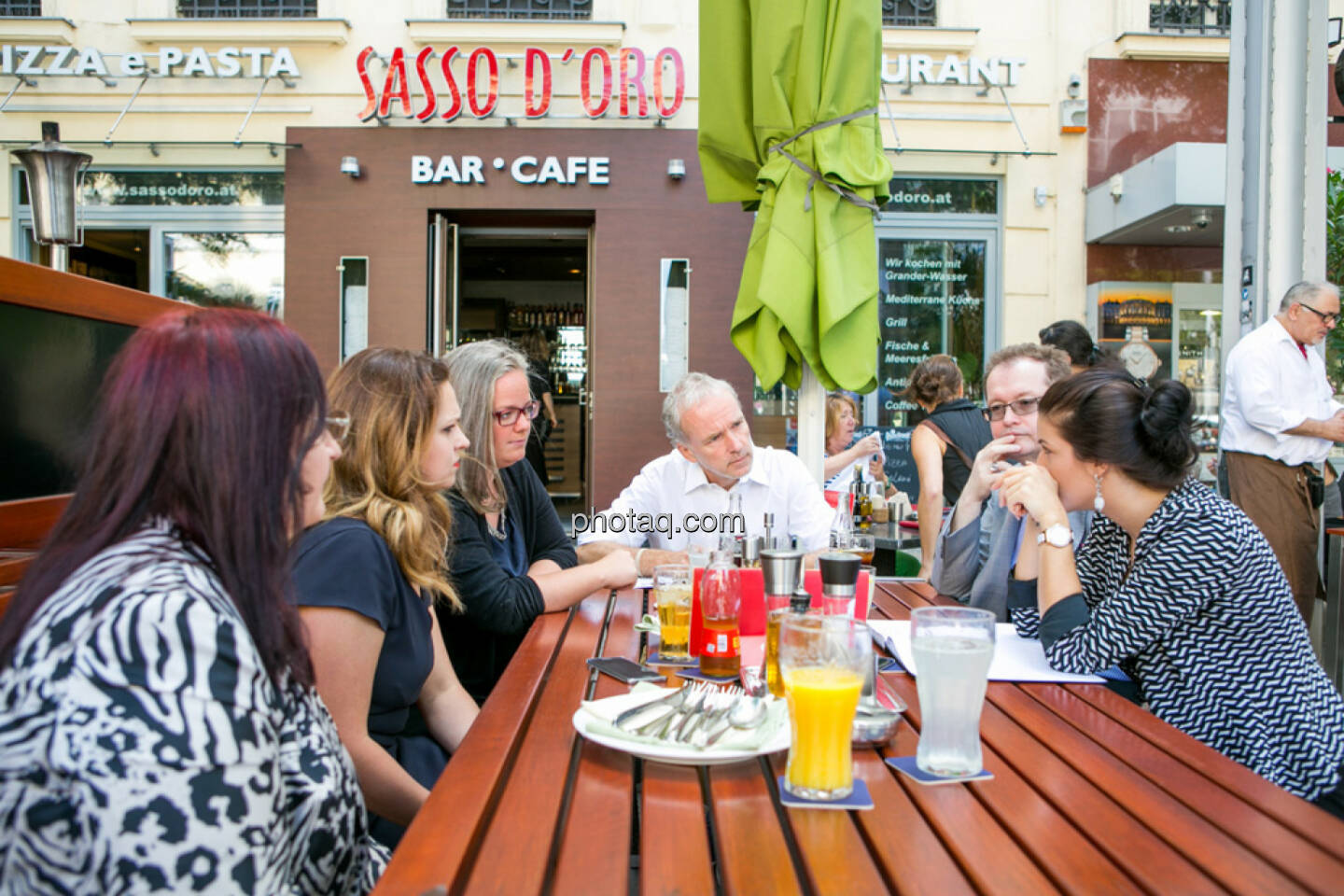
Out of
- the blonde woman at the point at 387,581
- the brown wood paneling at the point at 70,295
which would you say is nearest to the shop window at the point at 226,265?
the brown wood paneling at the point at 70,295

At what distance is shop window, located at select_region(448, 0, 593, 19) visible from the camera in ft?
22.0

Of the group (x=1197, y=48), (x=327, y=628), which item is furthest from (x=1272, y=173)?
(x=327, y=628)

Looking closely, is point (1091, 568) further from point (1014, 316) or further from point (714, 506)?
point (1014, 316)

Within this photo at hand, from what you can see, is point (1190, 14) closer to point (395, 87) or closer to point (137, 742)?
point (395, 87)

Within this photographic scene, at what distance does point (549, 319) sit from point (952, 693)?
1042 cm

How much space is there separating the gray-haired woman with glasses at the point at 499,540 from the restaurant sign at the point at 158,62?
16.4ft

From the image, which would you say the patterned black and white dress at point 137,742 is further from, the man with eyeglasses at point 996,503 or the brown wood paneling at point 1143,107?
the brown wood paneling at point 1143,107

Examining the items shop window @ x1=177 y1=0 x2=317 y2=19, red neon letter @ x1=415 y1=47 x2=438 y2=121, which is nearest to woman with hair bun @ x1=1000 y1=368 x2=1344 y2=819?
red neon letter @ x1=415 y1=47 x2=438 y2=121

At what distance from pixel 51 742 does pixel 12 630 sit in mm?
168

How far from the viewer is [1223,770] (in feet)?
4.19

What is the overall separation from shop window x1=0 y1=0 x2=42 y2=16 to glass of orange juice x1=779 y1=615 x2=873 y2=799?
801 cm

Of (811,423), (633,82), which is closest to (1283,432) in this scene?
(811,423)

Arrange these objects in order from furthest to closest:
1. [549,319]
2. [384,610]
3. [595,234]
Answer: [549,319] → [595,234] → [384,610]

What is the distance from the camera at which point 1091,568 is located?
2123mm
